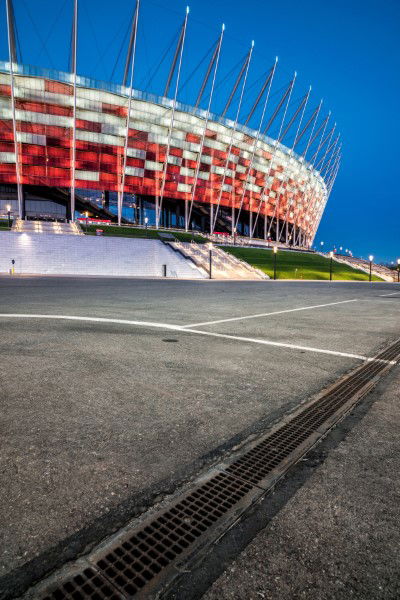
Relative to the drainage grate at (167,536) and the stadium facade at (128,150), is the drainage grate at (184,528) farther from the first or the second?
the stadium facade at (128,150)

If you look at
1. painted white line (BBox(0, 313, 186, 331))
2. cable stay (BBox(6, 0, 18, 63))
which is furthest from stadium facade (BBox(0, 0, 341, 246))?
painted white line (BBox(0, 313, 186, 331))

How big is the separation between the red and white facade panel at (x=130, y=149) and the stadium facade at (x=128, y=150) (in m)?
0.17

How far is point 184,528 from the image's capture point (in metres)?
1.72

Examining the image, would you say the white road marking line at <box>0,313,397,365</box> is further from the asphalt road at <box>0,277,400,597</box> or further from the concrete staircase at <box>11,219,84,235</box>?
the concrete staircase at <box>11,219,84,235</box>

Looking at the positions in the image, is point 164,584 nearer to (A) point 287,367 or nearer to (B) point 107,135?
(A) point 287,367

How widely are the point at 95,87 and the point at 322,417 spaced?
7055cm

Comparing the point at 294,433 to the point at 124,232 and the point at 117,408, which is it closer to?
the point at 117,408

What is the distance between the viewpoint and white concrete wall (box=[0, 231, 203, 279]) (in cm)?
3597

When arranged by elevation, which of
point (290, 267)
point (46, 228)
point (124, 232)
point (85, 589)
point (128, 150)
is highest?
point (128, 150)

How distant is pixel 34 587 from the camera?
136 centimetres

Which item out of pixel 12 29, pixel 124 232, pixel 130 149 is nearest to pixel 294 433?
pixel 124 232

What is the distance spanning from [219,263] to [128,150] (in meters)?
35.5

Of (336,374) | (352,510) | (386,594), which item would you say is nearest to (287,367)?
(336,374)

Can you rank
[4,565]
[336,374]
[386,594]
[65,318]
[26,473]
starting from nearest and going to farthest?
[386,594], [4,565], [26,473], [336,374], [65,318]
